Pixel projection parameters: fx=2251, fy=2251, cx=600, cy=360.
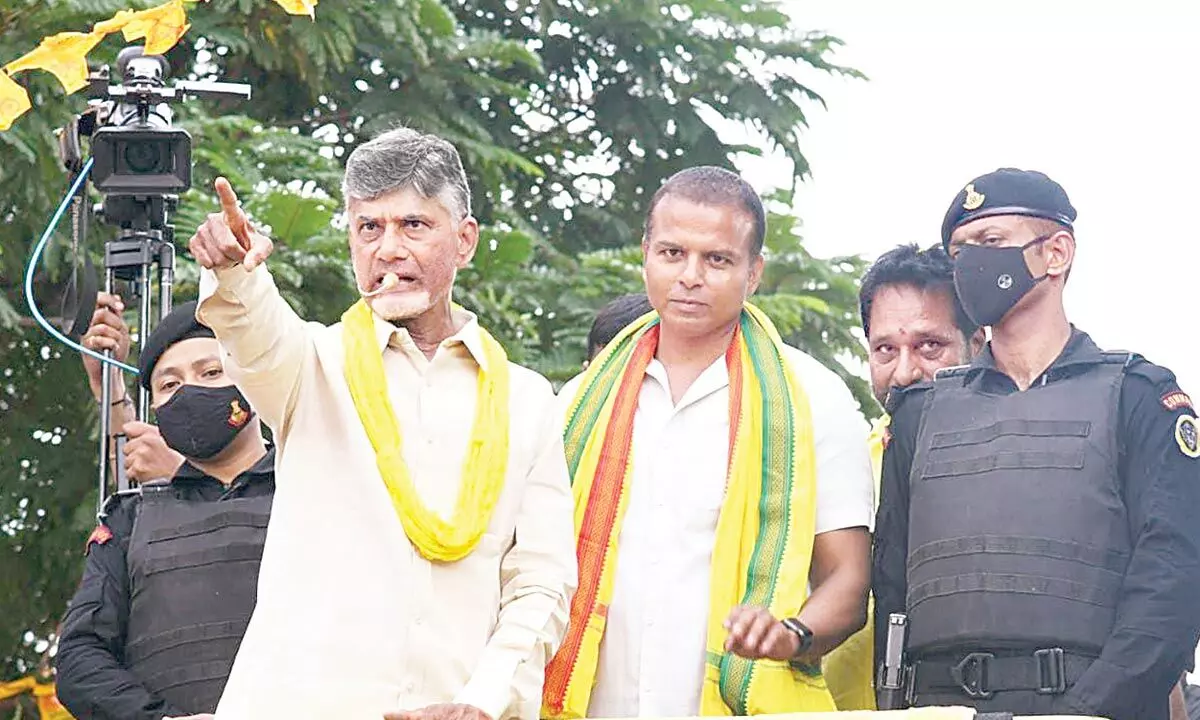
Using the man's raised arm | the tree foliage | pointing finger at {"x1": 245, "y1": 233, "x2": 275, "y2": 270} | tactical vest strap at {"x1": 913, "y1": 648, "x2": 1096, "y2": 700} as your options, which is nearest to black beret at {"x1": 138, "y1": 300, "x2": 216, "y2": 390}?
the man's raised arm

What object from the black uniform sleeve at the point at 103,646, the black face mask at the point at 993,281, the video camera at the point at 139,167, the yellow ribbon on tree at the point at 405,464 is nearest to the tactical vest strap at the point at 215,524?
the black uniform sleeve at the point at 103,646

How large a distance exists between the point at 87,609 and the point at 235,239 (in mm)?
1774

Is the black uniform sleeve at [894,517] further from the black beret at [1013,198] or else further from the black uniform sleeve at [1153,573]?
the black uniform sleeve at [1153,573]

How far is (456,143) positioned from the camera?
11.4 meters

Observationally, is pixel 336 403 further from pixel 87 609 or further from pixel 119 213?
pixel 119 213

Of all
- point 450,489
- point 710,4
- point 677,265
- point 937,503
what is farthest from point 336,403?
point 710,4

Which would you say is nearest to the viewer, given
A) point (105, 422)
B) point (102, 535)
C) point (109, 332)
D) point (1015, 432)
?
point (1015, 432)

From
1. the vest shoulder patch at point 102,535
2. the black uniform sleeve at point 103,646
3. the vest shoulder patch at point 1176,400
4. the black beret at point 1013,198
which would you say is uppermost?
the black beret at point 1013,198

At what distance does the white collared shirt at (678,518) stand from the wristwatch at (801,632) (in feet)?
0.84

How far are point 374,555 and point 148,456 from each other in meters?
2.01

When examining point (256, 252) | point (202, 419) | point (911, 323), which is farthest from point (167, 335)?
point (911, 323)

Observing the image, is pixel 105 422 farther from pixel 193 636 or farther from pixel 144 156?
pixel 193 636

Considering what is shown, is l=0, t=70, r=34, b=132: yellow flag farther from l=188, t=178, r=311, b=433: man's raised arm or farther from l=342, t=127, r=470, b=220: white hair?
l=188, t=178, r=311, b=433: man's raised arm

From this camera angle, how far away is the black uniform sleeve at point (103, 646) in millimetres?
5711
